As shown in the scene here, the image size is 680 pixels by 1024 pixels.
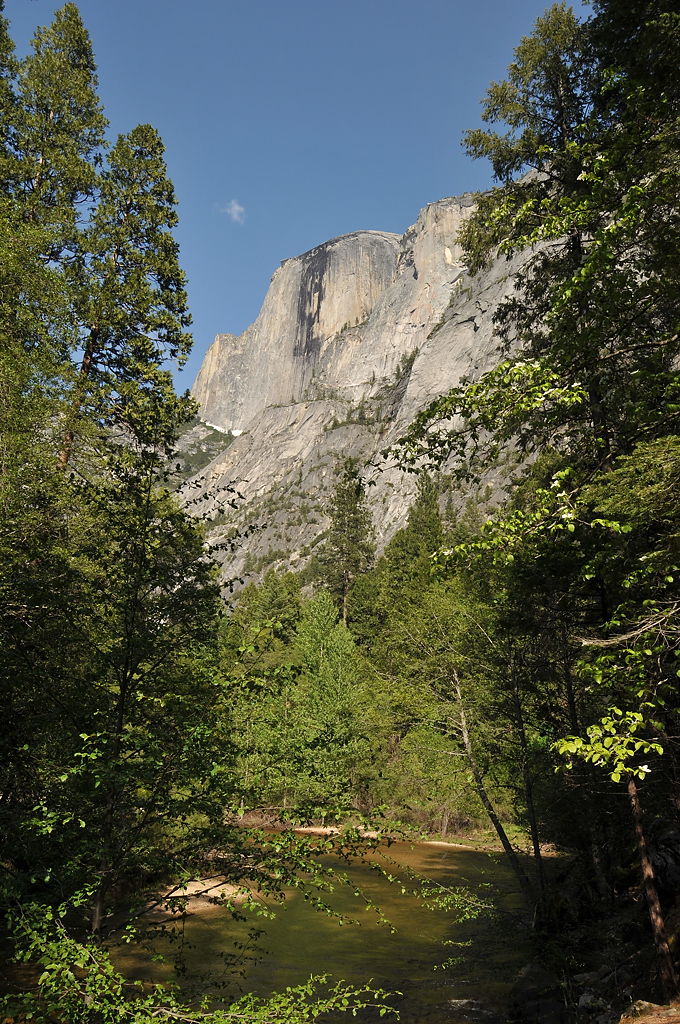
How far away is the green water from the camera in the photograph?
10.3m

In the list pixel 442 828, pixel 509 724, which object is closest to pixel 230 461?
pixel 442 828

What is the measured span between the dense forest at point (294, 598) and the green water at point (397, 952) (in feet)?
4.09

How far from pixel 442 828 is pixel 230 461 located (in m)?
166

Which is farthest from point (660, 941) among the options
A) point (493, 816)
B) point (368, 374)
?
point (368, 374)

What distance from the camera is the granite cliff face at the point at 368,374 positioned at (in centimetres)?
11994

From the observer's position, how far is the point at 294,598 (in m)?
9.98

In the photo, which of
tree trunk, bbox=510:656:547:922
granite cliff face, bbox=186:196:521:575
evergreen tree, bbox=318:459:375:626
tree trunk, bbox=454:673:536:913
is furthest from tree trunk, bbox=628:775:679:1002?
granite cliff face, bbox=186:196:521:575

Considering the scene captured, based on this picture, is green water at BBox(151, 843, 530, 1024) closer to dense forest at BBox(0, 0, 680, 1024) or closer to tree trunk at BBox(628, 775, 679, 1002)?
dense forest at BBox(0, 0, 680, 1024)

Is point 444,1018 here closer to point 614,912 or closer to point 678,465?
point 614,912

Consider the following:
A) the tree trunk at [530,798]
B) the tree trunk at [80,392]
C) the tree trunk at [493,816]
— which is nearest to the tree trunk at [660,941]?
the tree trunk at [530,798]

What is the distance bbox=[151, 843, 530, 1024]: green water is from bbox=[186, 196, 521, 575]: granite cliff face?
8707 cm

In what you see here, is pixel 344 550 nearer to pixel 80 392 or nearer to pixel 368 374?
pixel 80 392

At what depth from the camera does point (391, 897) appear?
18.0 m

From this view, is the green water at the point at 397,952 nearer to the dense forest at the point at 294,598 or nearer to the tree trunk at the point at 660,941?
the dense forest at the point at 294,598
